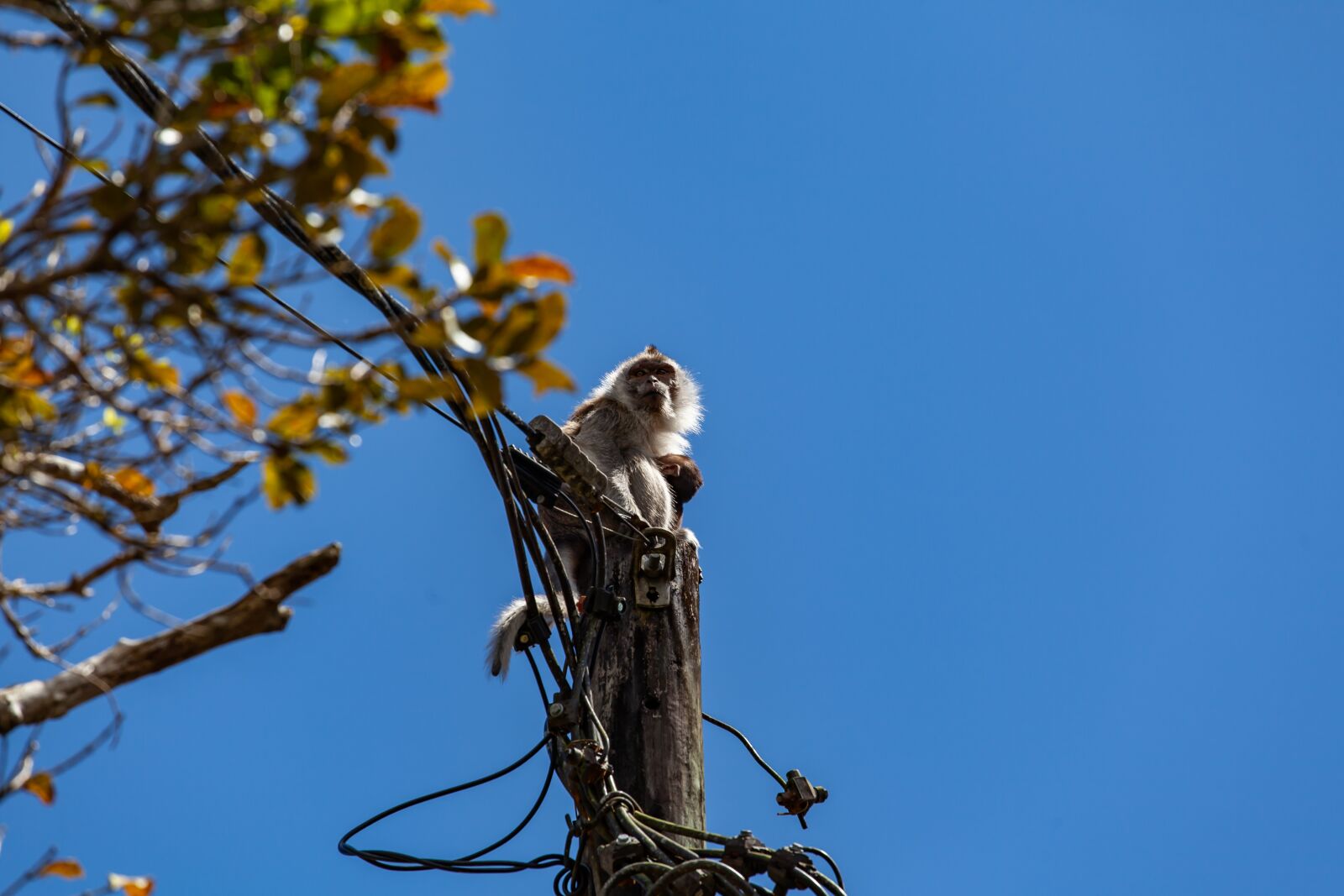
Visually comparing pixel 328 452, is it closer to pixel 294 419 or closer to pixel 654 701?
pixel 294 419

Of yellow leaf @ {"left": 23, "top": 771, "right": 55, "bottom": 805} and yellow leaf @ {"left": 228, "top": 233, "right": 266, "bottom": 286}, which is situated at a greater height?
yellow leaf @ {"left": 228, "top": 233, "right": 266, "bottom": 286}

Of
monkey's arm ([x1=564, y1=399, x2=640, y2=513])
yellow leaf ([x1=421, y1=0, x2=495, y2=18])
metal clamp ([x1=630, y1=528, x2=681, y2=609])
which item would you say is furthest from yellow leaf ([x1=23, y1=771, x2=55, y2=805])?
monkey's arm ([x1=564, y1=399, x2=640, y2=513])

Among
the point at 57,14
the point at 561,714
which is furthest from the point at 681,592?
the point at 57,14

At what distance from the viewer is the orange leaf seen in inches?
80.8

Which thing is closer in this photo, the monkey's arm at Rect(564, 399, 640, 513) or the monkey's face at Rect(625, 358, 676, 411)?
the monkey's arm at Rect(564, 399, 640, 513)

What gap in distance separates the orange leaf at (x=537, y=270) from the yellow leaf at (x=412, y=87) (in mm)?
319

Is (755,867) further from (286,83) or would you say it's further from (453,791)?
(286,83)

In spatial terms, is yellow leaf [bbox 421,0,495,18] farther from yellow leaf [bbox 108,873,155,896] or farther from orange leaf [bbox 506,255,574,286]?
yellow leaf [bbox 108,873,155,896]

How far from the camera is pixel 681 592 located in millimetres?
4617

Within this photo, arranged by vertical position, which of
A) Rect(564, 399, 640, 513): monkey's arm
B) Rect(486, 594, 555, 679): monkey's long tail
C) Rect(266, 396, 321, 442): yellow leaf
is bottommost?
Rect(266, 396, 321, 442): yellow leaf

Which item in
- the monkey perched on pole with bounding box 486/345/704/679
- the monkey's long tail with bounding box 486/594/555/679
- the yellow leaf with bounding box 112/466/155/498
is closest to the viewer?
the yellow leaf with bounding box 112/466/155/498

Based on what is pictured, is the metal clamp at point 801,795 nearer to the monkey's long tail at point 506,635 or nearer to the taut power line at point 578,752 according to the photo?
the taut power line at point 578,752

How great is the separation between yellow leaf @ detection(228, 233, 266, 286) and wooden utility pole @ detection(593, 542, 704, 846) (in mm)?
2546

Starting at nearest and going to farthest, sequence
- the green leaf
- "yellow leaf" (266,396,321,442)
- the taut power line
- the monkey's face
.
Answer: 1. the green leaf
2. "yellow leaf" (266,396,321,442)
3. the taut power line
4. the monkey's face
